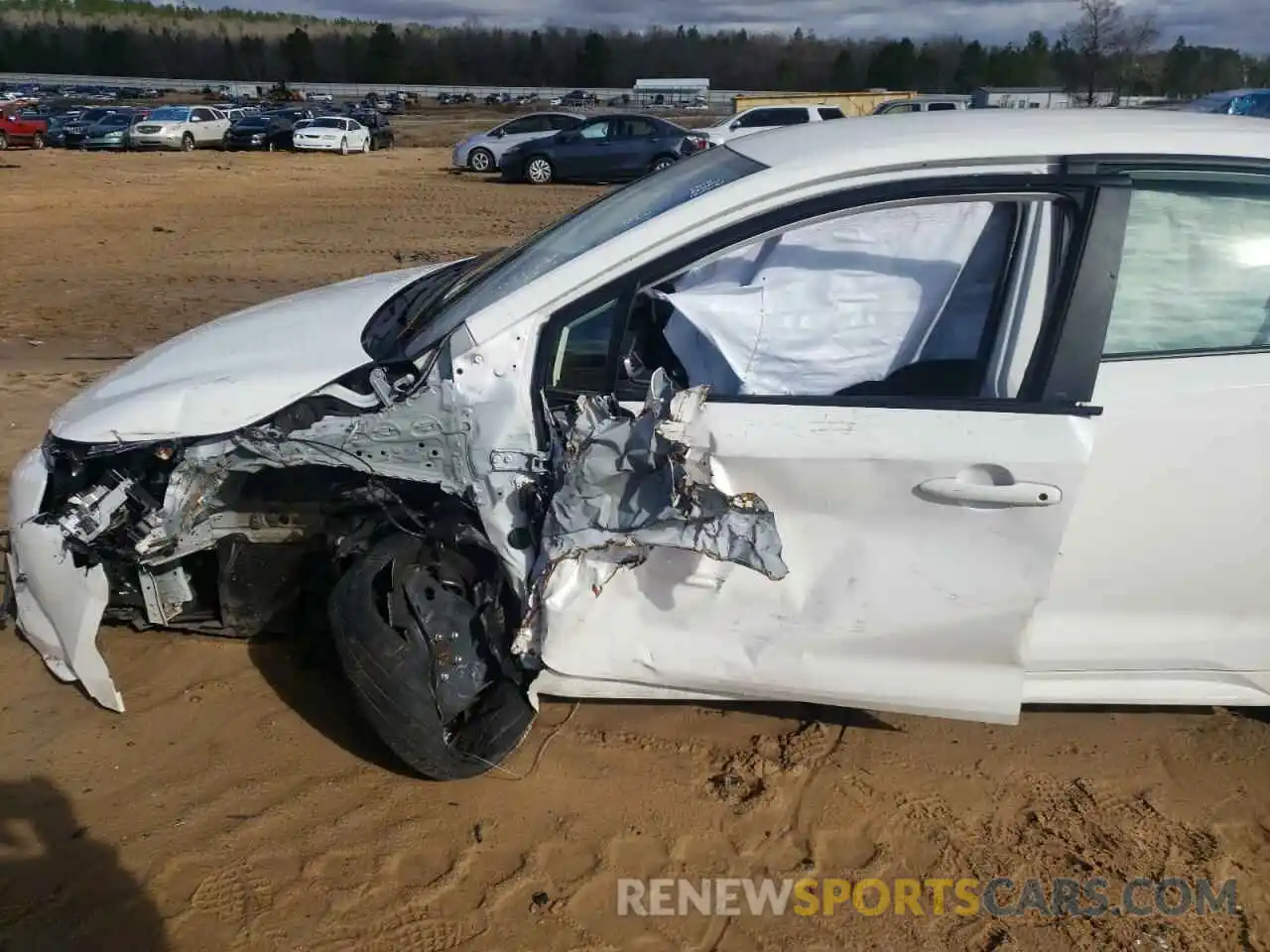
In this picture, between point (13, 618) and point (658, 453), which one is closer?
point (658, 453)

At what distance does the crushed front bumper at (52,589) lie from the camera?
292cm

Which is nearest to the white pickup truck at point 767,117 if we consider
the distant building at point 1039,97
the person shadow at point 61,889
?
the distant building at point 1039,97

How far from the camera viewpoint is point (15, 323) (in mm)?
8352

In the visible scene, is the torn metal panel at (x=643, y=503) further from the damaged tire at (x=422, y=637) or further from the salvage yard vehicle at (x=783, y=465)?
the damaged tire at (x=422, y=637)

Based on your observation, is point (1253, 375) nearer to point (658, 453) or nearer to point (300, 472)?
point (658, 453)

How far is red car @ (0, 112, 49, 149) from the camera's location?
1109 inches

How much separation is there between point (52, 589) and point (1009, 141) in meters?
2.93

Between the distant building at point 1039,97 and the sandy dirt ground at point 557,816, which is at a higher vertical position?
the distant building at point 1039,97

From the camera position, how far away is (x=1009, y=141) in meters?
2.61

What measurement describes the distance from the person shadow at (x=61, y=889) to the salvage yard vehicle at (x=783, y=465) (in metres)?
0.42

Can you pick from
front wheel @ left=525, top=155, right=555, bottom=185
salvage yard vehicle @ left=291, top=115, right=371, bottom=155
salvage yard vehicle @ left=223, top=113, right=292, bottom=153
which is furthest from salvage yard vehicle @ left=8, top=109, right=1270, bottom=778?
salvage yard vehicle @ left=223, top=113, right=292, bottom=153

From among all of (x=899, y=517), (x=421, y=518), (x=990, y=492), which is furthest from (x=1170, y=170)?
(x=421, y=518)

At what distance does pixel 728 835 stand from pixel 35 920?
176 centimetres

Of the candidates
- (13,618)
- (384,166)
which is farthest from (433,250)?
(384,166)
